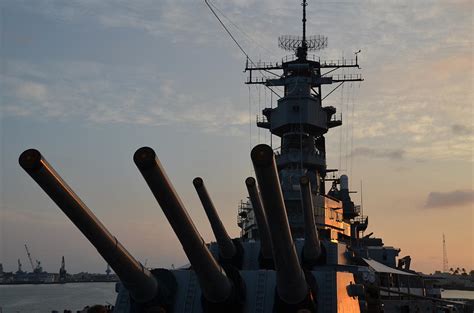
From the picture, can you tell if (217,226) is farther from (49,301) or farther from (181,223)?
(49,301)

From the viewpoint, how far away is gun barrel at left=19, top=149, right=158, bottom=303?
184 inches

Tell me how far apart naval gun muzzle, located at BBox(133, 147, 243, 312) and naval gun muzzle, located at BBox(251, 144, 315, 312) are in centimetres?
57

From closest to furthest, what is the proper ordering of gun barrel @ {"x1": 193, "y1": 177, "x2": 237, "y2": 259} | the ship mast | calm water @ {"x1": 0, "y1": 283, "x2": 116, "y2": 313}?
1. gun barrel @ {"x1": 193, "y1": 177, "x2": 237, "y2": 259}
2. the ship mast
3. calm water @ {"x1": 0, "y1": 283, "x2": 116, "y2": 313}

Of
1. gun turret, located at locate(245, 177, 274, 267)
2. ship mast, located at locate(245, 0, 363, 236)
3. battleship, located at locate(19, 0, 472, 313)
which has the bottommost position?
battleship, located at locate(19, 0, 472, 313)

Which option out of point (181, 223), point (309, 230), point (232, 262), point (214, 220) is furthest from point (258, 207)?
point (181, 223)

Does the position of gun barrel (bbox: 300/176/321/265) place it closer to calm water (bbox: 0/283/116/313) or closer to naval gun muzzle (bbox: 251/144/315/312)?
naval gun muzzle (bbox: 251/144/315/312)

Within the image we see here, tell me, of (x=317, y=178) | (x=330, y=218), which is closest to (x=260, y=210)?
(x=330, y=218)

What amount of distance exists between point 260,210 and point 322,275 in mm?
1934

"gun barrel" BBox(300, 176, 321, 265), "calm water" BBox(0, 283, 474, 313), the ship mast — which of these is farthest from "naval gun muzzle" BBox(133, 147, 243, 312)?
"calm water" BBox(0, 283, 474, 313)

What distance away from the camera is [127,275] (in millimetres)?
5570

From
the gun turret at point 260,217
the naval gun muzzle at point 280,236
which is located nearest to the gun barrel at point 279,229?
the naval gun muzzle at point 280,236

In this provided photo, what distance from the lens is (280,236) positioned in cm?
514

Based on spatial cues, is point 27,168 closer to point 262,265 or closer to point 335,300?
point 335,300

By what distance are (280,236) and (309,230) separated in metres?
5.21
